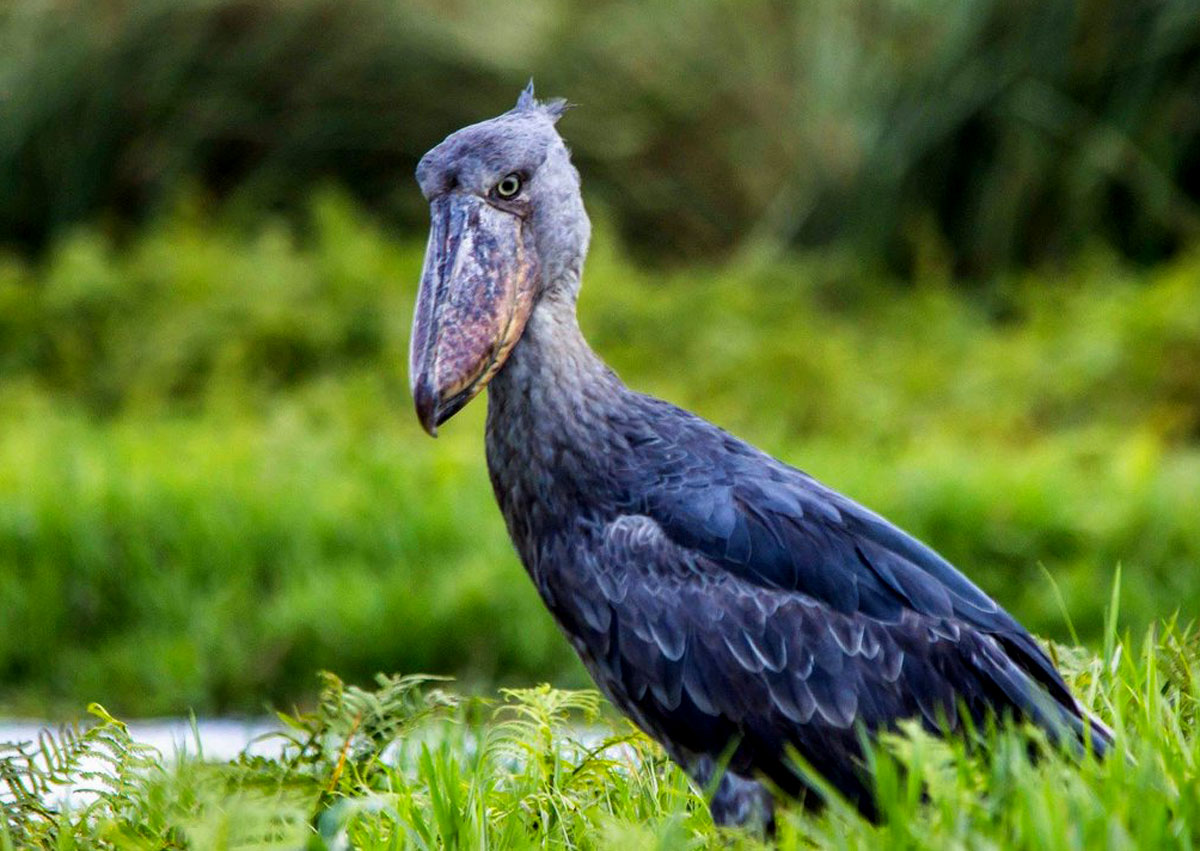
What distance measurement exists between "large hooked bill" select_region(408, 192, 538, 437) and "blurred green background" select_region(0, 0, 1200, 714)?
293 cm

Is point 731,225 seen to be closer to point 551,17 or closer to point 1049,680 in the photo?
point 551,17

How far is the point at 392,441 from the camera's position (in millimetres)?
8164

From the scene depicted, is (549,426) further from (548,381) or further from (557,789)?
(557,789)

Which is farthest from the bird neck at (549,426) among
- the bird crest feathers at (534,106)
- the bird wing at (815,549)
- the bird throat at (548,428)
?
the bird crest feathers at (534,106)

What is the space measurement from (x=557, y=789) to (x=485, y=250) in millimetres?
1023

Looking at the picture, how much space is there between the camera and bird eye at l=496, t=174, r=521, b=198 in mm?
3484

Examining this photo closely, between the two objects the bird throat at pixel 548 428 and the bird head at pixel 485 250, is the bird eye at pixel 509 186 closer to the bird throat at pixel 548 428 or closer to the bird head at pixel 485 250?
the bird head at pixel 485 250

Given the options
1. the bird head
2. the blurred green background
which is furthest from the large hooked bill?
the blurred green background

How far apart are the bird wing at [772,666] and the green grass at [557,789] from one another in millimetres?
101

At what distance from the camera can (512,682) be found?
21.3 feet

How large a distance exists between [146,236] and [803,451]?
15.0 feet

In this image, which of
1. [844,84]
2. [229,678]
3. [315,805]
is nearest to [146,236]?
[844,84]

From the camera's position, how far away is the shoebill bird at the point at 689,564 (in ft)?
10.6

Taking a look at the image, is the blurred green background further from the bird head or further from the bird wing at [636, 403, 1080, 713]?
the bird head
